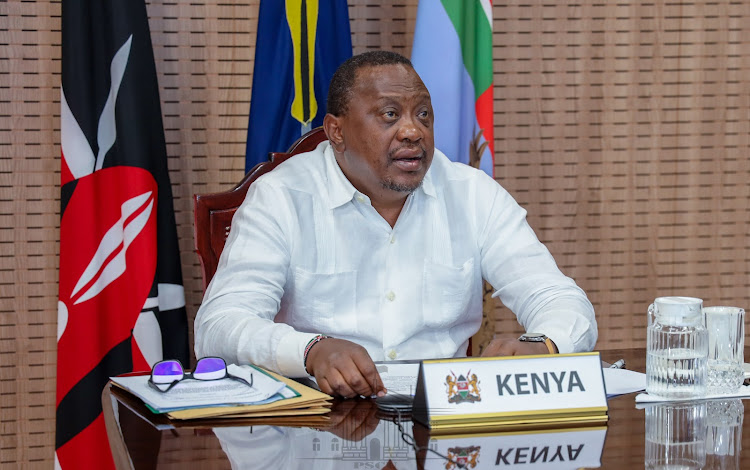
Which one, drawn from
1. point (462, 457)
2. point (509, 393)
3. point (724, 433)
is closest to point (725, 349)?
point (724, 433)

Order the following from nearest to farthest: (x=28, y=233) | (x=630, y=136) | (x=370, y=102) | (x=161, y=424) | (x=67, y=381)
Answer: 1. (x=161, y=424)
2. (x=370, y=102)
3. (x=67, y=381)
4. (x=28, y=233)
5. (x=630, y=136)

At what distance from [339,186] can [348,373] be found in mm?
889

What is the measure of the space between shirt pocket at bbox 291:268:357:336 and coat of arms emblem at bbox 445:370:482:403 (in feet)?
2.89

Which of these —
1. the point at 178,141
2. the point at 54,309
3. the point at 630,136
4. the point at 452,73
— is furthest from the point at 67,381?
the point at 630,136

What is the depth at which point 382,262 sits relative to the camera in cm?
225

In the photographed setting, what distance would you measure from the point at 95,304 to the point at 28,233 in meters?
0.59

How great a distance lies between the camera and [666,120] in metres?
3.60

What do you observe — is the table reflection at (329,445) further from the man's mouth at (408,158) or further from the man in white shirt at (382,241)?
the man's mouth at (408,158)

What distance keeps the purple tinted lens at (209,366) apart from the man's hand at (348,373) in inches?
6.8

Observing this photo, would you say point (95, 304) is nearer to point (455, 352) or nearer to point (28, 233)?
point (28, 233)

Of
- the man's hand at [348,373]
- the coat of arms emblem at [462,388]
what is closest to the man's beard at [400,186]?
the man's hand at [348,373]

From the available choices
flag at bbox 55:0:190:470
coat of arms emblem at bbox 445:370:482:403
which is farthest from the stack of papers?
flag at bbox 55:0:190:470

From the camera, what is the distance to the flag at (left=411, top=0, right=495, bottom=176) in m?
2.96

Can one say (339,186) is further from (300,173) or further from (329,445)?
(329,445)
